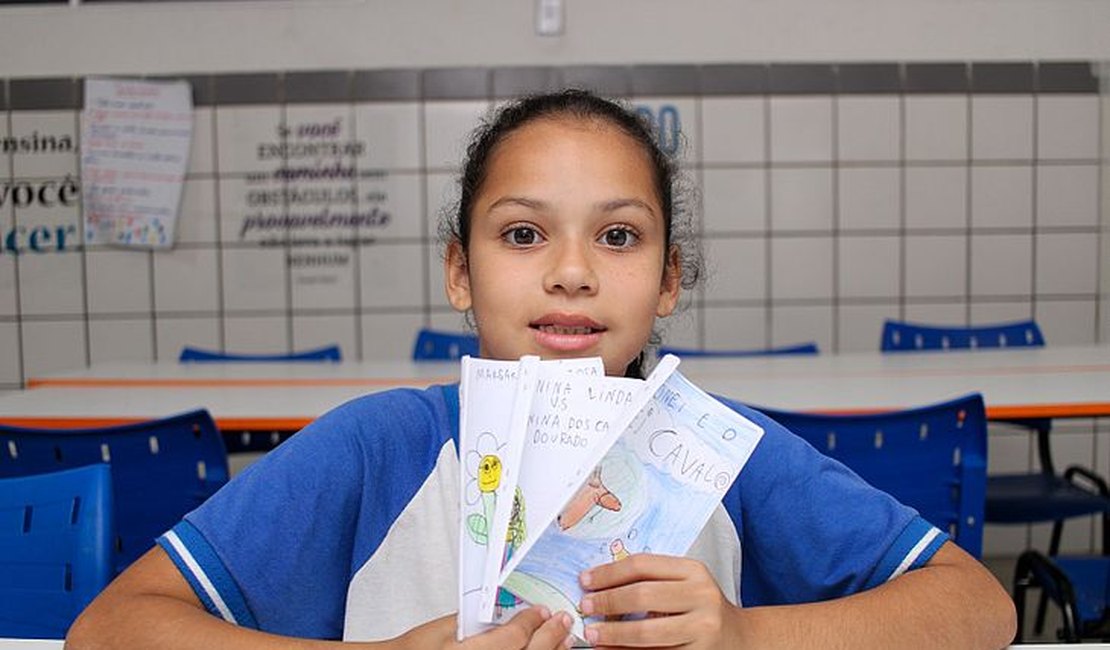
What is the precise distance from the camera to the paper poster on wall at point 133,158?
3.92 meters

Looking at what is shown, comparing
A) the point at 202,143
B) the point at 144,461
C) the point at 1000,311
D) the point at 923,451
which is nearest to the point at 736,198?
the point at 1000,311

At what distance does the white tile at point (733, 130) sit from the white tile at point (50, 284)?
7.54 ft

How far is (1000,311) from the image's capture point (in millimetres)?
4074

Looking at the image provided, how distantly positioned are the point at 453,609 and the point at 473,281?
0.30 metres

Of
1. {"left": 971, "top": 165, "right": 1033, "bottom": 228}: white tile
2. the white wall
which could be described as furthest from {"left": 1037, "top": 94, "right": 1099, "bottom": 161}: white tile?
the white wall

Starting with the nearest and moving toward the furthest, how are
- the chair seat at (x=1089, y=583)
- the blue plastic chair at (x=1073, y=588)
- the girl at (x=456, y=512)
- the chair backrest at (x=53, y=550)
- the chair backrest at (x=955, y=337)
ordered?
the girl at (x=456, y=512) → the chair backrest at (x=53, y=550) → the blue plastic chair at (x=1073, y=588) → the chair seat at (x=1089, y=583) → the chair backrest at (x=955, y=337)

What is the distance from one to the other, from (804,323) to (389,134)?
1641mm

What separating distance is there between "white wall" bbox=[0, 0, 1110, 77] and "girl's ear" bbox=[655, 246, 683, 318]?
2.89m

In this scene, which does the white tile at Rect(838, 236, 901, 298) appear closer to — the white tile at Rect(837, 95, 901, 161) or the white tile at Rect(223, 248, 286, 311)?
the white tile at Rect(837, 95, 901, 161)

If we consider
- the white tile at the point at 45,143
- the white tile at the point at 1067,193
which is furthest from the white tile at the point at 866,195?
the white tile at the point at 45,143

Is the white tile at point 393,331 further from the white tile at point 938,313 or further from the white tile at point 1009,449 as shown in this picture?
the white tile at point 1009,449

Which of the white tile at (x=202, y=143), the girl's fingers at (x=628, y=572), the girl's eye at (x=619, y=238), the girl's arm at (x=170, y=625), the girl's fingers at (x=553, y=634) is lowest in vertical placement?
the girl's arm at (x=170, y=625)

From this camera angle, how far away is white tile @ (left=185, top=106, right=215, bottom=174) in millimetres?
3951

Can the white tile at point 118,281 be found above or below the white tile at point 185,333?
above
